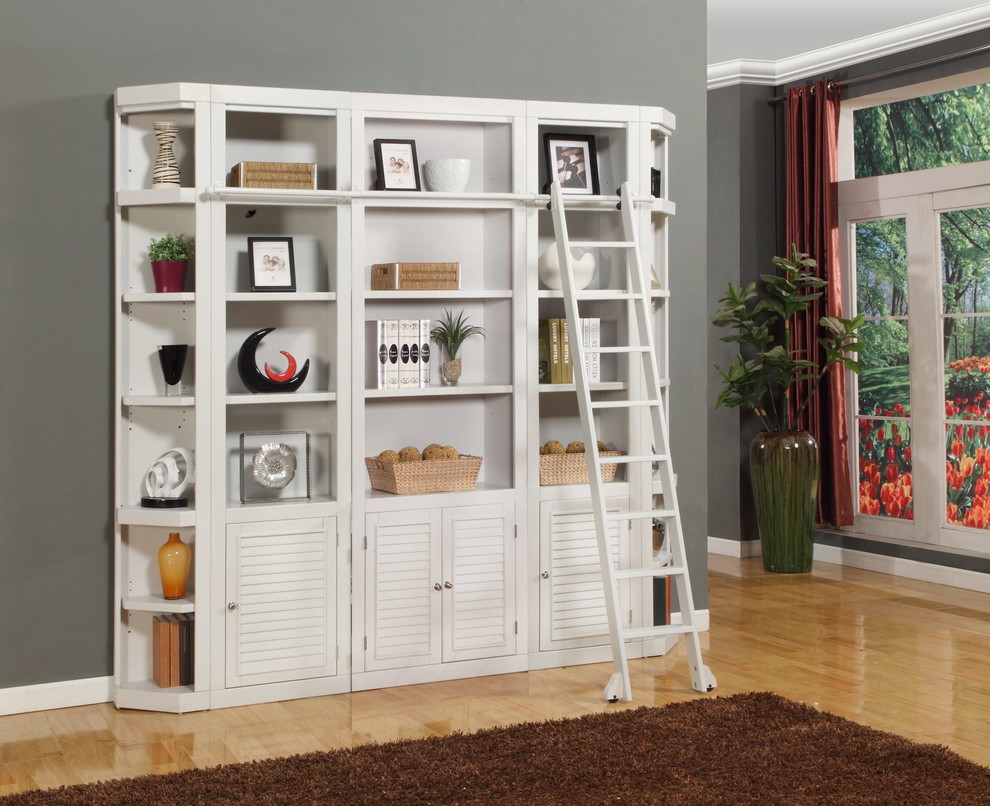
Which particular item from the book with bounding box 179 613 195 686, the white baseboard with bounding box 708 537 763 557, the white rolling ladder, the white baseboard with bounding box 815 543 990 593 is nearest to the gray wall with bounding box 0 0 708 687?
the book with bounding box 179 613 195 686

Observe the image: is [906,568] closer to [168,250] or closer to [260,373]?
[260,373]

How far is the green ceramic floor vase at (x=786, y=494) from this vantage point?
6473mm

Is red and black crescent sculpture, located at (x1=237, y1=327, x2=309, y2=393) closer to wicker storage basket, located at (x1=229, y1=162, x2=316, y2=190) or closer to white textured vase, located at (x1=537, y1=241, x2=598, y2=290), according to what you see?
wicker storage basket, located at (x1=229, y1=162, x2=316, y2=190)

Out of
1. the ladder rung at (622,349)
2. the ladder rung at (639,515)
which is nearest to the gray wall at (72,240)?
the ladder rung at (622,349)

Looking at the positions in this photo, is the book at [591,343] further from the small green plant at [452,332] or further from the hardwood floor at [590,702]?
the hardwood floor at [590,702]

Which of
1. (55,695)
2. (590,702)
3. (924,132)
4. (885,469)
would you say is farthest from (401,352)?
(924,132)

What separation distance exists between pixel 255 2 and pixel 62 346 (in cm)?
151

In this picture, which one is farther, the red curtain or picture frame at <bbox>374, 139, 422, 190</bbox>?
the red curtain

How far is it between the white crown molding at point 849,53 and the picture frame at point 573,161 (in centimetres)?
259

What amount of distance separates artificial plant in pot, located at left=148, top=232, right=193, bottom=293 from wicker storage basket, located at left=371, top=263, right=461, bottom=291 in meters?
0.75

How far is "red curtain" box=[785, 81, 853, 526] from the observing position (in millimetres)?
6773

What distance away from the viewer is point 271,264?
424 cm

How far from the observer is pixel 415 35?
456 centimetres

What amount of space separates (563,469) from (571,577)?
445 millimetres
